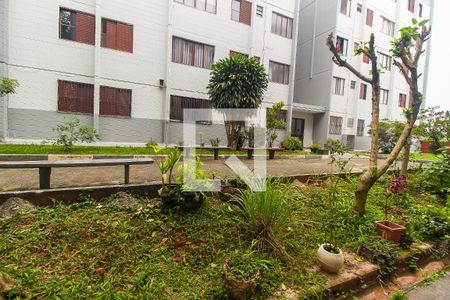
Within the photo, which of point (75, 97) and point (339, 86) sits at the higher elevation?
point (339, 86)

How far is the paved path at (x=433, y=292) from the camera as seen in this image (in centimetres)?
232

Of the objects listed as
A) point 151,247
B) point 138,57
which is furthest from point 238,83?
point 151,247

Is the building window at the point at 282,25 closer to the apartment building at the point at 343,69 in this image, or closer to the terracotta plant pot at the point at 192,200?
the apartment building at the point at 343,69

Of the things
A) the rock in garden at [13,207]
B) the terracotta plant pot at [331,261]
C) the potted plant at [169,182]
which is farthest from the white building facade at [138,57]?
the terracotta plant pot at [331,261]

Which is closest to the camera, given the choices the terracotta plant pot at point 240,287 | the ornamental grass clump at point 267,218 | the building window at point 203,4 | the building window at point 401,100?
the terracotta plant pot at point 240,287

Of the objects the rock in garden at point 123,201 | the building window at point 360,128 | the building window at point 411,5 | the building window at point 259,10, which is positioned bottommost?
the rock in garden at point 123,201

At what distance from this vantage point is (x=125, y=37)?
1041cm

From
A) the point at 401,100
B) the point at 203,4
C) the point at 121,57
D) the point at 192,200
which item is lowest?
the point at 192,200

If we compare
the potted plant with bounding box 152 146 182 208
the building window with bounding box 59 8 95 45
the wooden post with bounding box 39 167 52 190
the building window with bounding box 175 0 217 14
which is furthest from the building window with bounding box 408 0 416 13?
the wooden post with bounding box 39 167 52 190

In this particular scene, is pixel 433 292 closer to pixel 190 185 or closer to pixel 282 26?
pixel 190 185

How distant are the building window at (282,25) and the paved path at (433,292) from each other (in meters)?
14.5

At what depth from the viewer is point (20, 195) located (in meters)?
2.94

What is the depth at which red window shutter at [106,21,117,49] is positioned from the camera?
10070mm

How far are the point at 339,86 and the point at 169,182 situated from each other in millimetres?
17322
